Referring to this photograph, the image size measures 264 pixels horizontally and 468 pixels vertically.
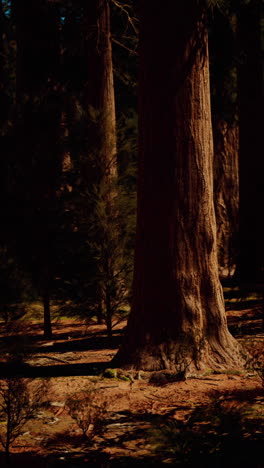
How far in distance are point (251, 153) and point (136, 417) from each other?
908cm

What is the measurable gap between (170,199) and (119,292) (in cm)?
259

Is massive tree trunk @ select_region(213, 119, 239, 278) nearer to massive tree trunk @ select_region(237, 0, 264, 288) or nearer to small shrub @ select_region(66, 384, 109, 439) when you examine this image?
massive tree trunk @ select_region(237, 0, 264, 288)

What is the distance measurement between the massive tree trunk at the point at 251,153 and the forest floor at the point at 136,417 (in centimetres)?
595

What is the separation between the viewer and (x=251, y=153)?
12859mm

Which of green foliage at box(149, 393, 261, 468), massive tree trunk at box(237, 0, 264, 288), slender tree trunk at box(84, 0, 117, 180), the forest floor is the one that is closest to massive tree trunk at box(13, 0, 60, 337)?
slender tree trunk at box(84, 0, 117, 180)

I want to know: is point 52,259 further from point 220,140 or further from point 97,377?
point 220,140

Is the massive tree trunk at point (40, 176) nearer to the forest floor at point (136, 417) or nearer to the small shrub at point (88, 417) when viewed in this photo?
the forest floor at point (136, 417)

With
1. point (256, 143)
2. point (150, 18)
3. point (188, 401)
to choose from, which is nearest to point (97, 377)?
point (188, 401)

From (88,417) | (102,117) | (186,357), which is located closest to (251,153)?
(102,117)

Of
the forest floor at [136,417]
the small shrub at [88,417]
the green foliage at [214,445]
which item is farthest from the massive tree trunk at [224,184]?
the green foliage at [214,445]

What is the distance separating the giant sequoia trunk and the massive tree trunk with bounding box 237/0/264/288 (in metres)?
6.44

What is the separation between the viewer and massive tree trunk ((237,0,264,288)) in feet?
41.9

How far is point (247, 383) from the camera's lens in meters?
5.90

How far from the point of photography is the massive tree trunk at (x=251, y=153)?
12758 millimetres
